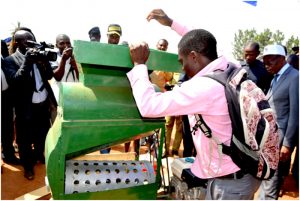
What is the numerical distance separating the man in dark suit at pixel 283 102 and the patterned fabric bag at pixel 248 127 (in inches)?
67.0

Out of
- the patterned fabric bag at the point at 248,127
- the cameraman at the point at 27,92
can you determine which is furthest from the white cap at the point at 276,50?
the cameraman at the point at 27,92

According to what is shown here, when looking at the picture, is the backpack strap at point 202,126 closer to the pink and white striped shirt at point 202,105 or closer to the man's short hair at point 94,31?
the pink and white striped shirt at point 202,105

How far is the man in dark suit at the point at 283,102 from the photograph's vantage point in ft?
11.1

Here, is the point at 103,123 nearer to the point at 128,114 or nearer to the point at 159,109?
the point at 128,114

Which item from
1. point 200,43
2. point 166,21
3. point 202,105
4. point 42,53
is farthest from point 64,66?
point 202,105

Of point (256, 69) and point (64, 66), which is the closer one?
point (64, 66)

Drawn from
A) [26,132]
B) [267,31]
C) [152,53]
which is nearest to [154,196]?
[152,53]

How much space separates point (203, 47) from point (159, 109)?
1.52ft

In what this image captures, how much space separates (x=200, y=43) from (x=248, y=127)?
22.3 inches

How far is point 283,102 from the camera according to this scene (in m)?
3.45

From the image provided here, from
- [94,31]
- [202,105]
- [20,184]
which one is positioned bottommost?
[20,184]

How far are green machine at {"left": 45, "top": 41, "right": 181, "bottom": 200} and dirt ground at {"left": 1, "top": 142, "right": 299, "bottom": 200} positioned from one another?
7.14 feet

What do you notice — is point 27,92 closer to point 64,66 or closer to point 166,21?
point 64,66

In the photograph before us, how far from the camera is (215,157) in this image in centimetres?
187
